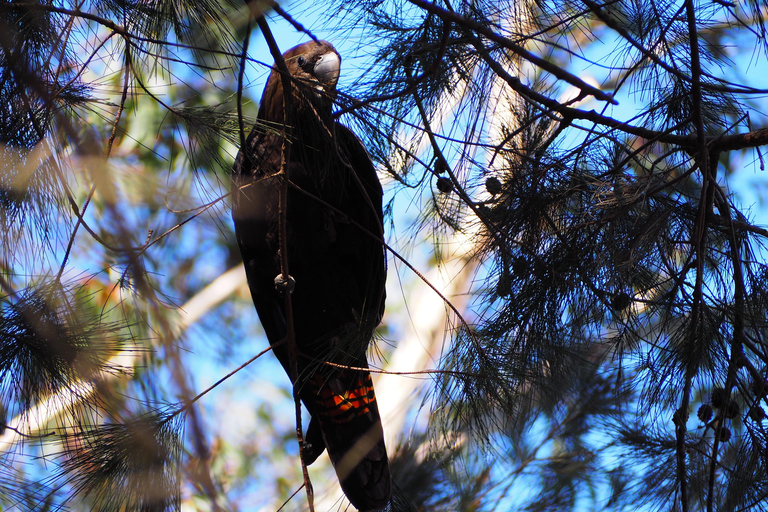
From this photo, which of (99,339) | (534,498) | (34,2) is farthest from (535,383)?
(534,498)

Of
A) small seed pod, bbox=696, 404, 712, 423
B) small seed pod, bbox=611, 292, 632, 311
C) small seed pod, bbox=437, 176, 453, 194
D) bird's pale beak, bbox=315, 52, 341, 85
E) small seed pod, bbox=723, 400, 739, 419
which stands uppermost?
bird's pale beak, bbox=315, 52, 341, 85

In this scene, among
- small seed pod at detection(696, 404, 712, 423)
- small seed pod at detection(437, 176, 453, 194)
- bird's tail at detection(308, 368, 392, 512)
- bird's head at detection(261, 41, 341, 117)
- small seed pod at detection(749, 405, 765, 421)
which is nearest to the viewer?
small seed pod at detection(749, 405, 765, 421)

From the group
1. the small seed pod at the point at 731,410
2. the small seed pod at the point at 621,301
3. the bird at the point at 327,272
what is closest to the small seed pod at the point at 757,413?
the small seed pod at the point at 731,410

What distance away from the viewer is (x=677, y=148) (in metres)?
1.29

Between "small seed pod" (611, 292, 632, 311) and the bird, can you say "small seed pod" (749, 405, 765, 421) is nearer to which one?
"small seed pod" (611, 292, 632, 311)

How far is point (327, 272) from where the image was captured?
1740 millimetres

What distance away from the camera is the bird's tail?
5.28ft

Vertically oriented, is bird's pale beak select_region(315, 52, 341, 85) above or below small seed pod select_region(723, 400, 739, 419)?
above

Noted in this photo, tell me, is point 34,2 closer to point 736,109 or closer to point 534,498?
point 736,109

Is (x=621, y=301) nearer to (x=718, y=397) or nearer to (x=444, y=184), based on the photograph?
(x=718, y=397)

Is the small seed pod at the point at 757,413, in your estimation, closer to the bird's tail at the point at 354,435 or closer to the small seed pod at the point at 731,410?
the small seed pod at the point at 731,410

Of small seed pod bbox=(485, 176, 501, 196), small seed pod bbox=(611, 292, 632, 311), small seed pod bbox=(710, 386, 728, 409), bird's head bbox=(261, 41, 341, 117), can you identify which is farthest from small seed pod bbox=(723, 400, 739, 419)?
bird's head bbox=(261, 41, 341, 117)

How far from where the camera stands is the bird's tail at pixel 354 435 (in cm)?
161

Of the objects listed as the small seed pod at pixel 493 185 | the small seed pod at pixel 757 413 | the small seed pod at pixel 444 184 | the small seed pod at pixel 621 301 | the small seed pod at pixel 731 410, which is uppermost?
the small seed pod at pixel 444 184
